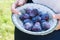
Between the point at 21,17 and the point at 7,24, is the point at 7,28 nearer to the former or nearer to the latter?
the point at 7,24

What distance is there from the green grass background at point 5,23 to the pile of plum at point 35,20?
1.41 metres

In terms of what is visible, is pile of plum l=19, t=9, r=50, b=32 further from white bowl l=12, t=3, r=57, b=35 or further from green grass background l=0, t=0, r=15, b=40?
green grass background l=0, t=0, r=15, b=40

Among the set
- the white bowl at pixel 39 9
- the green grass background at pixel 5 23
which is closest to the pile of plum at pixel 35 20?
the white bowl at pixel 39 9

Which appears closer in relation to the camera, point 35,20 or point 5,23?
point 35,20

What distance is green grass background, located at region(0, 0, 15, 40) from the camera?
2723mm

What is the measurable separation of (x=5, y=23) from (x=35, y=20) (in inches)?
67.1

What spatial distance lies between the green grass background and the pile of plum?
141cm

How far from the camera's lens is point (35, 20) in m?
1.26

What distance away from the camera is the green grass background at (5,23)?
2.72 m

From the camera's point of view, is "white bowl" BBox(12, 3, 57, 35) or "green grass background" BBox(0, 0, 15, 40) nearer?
"white bowl" BBox(12, 3, 57, 35)

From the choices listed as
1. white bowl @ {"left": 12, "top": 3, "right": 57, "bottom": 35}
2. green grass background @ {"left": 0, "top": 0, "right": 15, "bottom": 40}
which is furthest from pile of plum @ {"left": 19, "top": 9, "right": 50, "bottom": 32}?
green grass background @ {"left": 0, "top": 0, "right": 15, "bottom": 40}

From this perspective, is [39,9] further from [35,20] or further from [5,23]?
[5,23]

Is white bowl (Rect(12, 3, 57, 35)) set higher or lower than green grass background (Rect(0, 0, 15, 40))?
higher

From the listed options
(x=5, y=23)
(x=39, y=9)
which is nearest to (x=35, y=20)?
(x=39, y=9)
